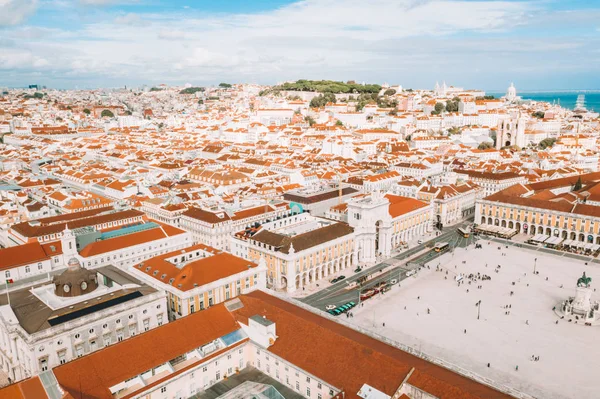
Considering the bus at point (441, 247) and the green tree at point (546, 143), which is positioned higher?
the green tree at point (546, 143)

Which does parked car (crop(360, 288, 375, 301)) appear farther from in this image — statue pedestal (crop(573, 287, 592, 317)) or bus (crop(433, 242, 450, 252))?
statue pedestal (crop(573, 287, 592, 317))

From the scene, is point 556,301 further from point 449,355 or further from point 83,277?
point 83,277

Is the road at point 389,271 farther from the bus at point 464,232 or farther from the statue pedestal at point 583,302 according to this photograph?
the statue pedestal at point 583,302

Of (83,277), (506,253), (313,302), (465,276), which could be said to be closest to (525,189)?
(506,253)

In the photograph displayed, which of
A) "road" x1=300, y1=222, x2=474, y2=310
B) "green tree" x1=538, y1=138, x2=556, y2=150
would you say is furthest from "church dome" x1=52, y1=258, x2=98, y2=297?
"green tree" x1=538, y1=138, x2=556, y2=150

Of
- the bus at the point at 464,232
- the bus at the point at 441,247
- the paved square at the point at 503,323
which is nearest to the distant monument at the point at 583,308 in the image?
the paved square at the point at 503,323

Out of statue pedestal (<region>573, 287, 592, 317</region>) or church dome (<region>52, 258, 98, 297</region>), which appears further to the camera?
statue pedestal (<region>573, 287, 592, 317</region>)
